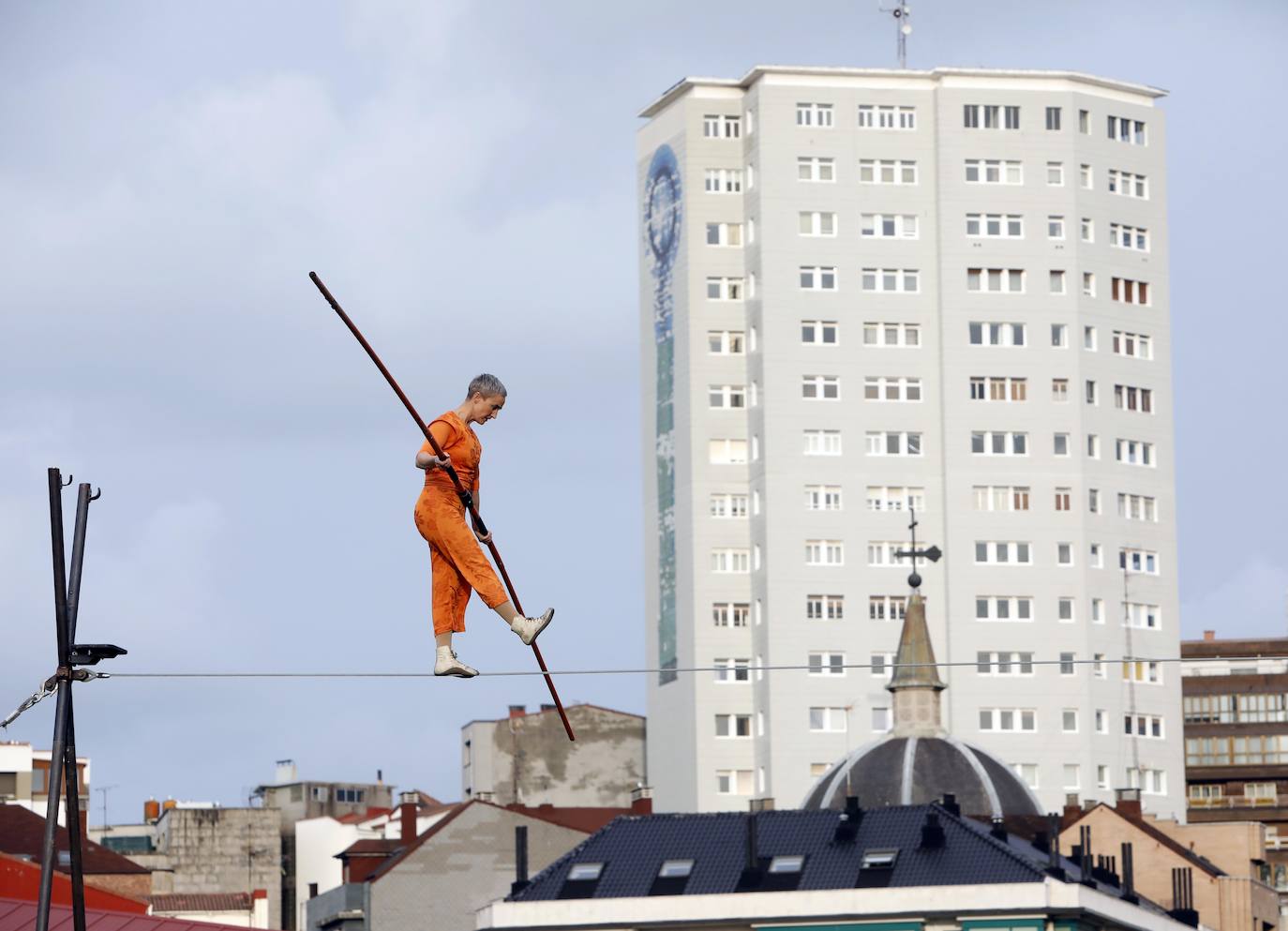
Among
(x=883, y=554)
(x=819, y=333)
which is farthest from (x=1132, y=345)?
(x=883, y=554)

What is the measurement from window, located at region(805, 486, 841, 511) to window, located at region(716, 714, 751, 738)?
33.3ft

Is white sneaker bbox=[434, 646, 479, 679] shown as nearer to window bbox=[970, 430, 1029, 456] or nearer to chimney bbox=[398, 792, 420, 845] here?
chimney bbox=[398, 792, 420, 845]

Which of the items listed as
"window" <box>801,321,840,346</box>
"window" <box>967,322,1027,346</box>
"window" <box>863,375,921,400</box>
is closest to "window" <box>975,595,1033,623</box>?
"window" <box>863,375,921,400</box>

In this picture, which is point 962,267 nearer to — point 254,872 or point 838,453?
point 838,453

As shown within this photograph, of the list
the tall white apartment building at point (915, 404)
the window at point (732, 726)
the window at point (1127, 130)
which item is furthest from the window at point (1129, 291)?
the window at point (732, 726)

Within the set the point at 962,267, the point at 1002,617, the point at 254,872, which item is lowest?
the point at 254,872

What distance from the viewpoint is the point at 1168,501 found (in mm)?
157875

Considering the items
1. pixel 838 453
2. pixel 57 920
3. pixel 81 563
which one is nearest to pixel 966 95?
pixel 838 453

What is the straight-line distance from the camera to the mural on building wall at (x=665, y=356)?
506 ft

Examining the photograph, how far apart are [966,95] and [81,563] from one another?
12474 centimetres

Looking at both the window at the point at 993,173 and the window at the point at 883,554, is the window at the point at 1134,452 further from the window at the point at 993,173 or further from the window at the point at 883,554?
the window at the point at 993,173

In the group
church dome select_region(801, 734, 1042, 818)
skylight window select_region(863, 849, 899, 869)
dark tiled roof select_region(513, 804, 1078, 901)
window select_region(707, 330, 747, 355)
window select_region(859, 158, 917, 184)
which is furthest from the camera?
window select_region(859, 158, 917, 184)

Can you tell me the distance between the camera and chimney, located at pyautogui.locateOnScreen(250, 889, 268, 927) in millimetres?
119562

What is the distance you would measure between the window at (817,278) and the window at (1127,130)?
1542cm
